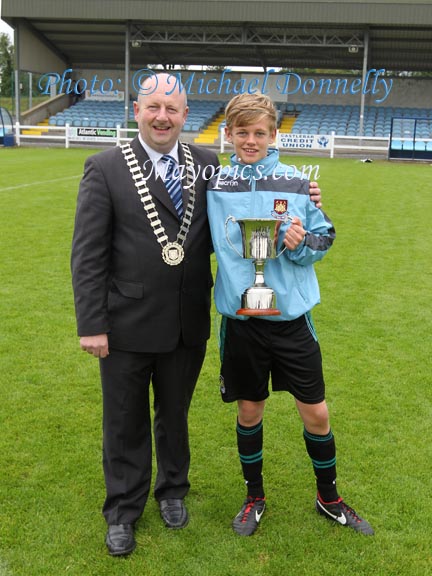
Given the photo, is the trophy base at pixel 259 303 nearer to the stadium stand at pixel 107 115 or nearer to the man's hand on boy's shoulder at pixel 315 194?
the man's hand on boy's shoulder at pixel 315 194

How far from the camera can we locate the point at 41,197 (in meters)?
12.6

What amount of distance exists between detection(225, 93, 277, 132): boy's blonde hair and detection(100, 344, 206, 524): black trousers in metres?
0.96

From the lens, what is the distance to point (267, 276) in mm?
2658

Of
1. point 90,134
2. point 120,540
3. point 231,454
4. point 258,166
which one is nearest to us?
point 258,166

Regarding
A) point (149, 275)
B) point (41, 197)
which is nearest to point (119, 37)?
point (41, 197)

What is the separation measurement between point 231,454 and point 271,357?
1045 mm

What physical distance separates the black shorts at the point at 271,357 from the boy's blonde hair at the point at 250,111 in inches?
30.9

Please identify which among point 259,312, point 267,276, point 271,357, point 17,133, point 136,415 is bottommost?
point 136,415

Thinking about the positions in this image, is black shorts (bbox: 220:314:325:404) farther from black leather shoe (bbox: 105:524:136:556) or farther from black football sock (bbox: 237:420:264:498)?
black leather shoe (bbox: 105:524:136:556)

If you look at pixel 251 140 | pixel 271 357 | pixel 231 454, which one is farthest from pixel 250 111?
pixel 231 454

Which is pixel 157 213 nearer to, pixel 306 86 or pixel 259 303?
pixel 259 303

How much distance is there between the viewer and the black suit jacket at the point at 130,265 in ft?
8.46

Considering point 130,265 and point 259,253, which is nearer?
point 259,253

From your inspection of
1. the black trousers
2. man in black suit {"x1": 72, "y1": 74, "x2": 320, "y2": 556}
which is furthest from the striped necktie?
the black trousers
